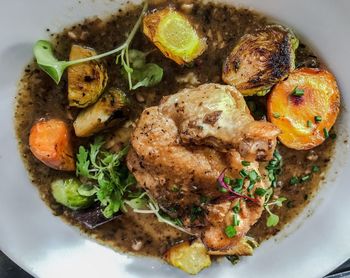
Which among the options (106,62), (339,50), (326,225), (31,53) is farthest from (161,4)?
(326,225)

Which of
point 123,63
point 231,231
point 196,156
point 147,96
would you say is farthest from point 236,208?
point 123,63

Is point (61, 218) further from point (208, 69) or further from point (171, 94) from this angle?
point (208, 69)

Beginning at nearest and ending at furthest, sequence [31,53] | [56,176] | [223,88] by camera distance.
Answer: [223,88], [31,53], [56,176]

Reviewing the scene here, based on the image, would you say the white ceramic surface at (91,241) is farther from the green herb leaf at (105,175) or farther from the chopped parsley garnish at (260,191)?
the chopped parsley garnish at (260,191)

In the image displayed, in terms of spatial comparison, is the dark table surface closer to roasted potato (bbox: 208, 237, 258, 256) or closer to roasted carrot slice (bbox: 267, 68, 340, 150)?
roasted potato (bbox: 208, 237, 258, 256)

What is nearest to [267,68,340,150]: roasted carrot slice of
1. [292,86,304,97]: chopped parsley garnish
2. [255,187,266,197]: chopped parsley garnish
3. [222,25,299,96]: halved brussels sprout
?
[292,86,304,97]: chopped parsley garnish

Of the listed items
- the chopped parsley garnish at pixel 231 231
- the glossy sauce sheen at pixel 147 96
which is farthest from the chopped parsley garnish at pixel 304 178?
the chopped parsley garnish at pixel 231 231

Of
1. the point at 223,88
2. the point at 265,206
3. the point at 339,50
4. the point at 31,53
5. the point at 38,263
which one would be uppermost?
the point at 339,50

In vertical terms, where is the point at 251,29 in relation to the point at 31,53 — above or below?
above
